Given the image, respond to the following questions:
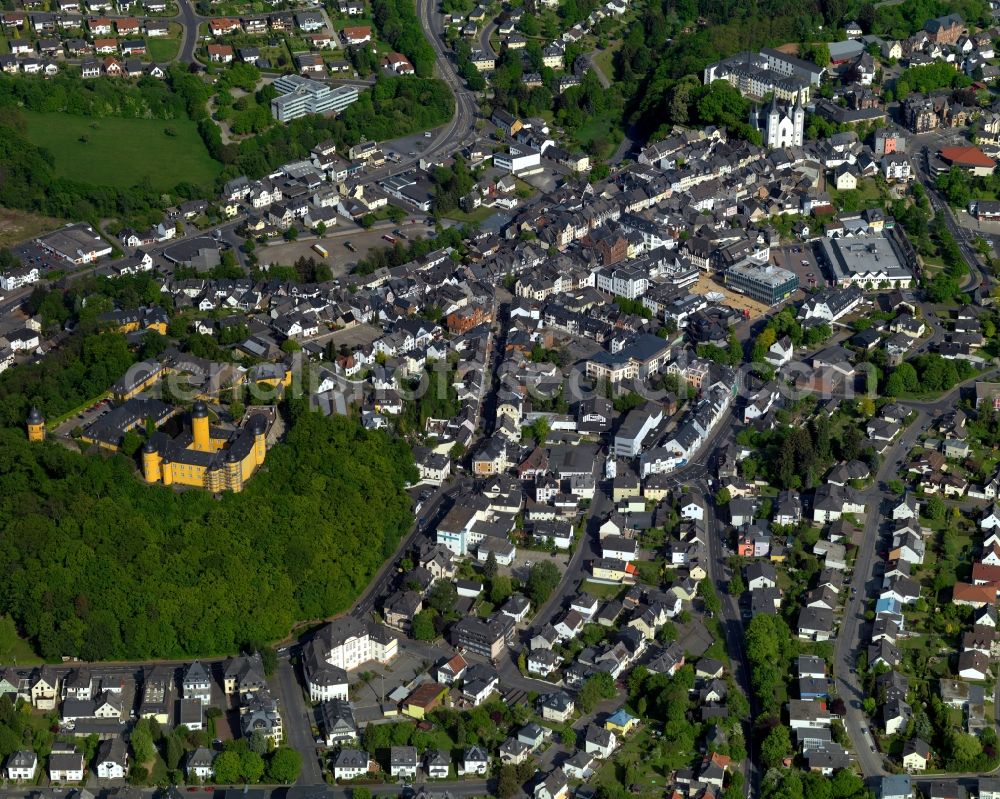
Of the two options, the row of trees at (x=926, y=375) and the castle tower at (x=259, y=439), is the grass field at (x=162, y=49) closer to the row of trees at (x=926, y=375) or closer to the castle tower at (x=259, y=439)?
the castle tower at (x=259, y=439)

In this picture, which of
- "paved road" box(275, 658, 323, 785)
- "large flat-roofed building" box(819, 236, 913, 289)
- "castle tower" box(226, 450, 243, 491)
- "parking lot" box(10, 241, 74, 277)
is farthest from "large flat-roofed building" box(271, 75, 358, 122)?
"paved road" box(275, 658, 323, 785)

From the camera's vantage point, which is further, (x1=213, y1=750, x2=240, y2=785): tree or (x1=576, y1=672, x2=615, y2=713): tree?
(x1=576, y1=672, x2=615, y2=713): tree

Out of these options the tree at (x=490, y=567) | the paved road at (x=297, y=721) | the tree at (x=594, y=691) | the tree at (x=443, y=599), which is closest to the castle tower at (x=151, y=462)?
the paved road at (x=297, y=721)

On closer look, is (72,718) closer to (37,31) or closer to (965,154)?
(965,154)

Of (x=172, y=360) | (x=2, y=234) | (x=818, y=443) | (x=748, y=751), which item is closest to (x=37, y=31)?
(x=2, y=234)

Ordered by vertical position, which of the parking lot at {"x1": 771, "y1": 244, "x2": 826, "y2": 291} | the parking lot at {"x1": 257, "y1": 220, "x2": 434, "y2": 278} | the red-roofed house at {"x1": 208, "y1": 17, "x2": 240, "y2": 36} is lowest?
the parking lot at {"x1": 771, "y1": 244, "x2": 826, "y2": 291}

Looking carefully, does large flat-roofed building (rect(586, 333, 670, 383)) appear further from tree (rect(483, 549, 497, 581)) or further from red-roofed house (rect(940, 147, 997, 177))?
red-roofed house (rect(940, 147, 997, 177))
